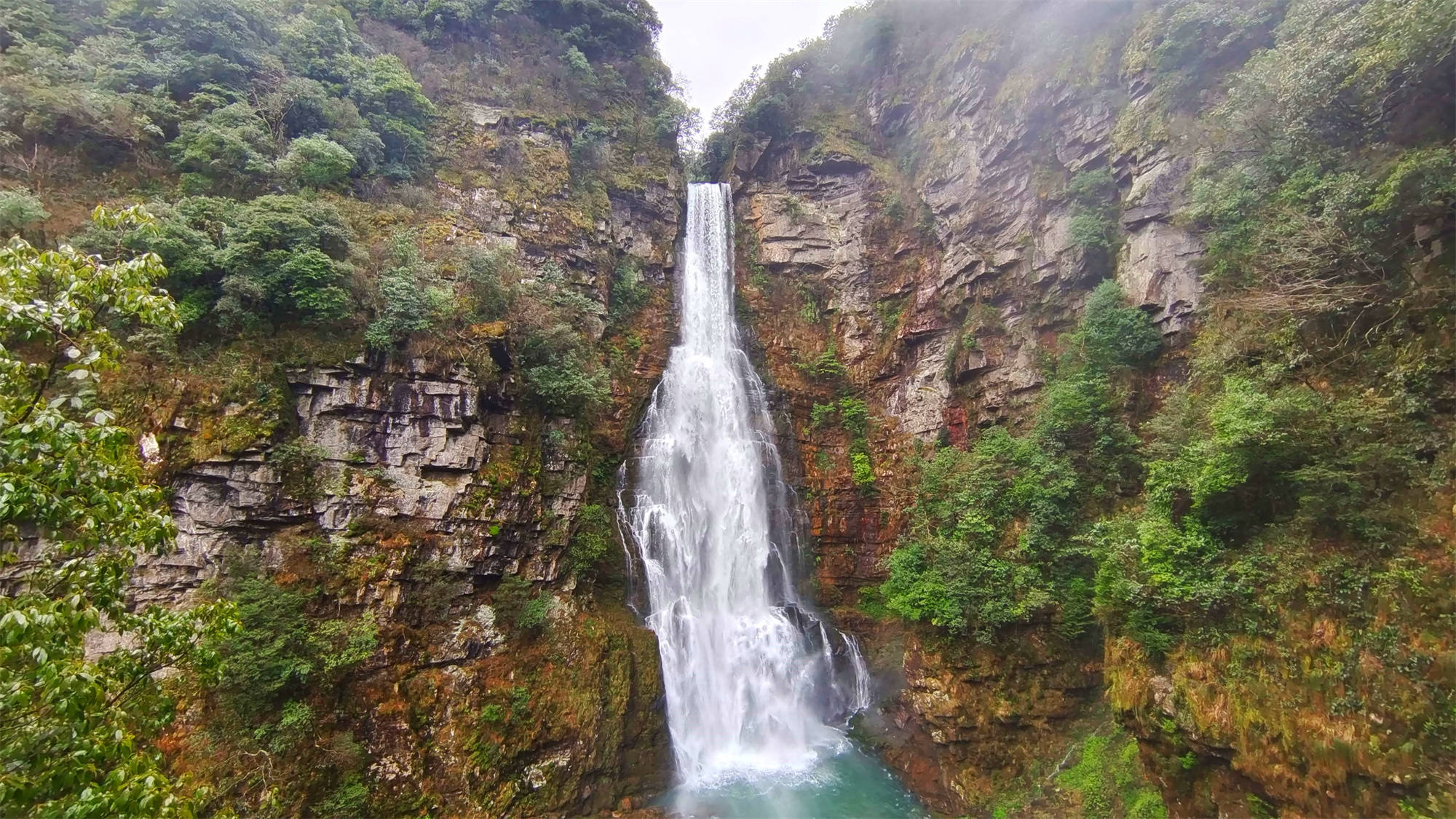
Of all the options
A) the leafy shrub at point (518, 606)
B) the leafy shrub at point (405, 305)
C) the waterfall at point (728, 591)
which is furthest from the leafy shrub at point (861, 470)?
the leafy shrub at point (405, 305)

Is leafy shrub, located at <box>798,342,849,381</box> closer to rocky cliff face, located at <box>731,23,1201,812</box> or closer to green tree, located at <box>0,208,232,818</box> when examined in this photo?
rocky cliff face, located at <box>731,23,1201,812</box>

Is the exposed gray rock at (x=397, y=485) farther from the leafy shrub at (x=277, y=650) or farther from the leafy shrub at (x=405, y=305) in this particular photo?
the leafy shrub at (x=277, y=650)

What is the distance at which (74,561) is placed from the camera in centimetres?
278

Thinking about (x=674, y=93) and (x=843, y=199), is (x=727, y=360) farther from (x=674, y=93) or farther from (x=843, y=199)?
(x=674, y=93)

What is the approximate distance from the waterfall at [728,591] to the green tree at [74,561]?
1172 cm

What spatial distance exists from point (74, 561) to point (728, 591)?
1380cm

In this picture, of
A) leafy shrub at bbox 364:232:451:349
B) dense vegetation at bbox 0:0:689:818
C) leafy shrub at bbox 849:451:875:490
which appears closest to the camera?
dense vegetation at bbox 0:0:689:818

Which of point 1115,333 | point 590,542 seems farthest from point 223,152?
point 1115,333

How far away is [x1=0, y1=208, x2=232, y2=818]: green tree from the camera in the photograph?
246 cm

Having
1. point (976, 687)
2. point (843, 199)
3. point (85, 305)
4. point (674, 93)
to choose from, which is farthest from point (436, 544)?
point (674, 93)

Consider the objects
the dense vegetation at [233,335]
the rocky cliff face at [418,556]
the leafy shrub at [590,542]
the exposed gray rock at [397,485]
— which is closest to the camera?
the dense vegetation at [233,335]

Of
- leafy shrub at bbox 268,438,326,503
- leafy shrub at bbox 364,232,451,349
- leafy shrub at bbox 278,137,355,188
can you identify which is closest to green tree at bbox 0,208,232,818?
leafy shrub at bbox 268,438,326,503

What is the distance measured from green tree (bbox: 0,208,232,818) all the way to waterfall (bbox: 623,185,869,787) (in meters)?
11.7

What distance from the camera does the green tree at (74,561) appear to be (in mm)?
2455
